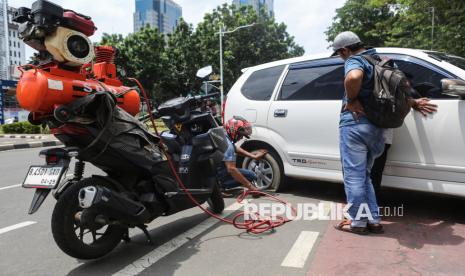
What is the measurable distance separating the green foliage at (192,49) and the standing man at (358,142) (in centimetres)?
2183

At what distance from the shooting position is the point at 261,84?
576cm

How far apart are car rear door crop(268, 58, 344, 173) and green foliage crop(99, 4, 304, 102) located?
20.4 metres

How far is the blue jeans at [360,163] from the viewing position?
3875 mm

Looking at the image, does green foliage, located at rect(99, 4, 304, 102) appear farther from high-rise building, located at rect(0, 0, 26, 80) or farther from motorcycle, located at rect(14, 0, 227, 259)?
motorcycle, located at rect(14, 0, 227, 259)

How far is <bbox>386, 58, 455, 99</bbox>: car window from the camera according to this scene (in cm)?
411

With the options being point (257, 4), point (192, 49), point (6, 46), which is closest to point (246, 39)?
point (192, 49)

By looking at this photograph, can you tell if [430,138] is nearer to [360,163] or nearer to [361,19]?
[360,163]

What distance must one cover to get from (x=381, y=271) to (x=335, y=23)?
95.4 ft

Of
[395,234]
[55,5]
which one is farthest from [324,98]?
[55,5]

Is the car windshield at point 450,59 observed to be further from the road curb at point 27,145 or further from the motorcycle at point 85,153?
the road curb at point 27,145

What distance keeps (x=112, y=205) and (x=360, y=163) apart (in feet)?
7.16

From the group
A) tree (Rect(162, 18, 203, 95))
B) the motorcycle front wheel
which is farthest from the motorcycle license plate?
tree (Rect(162, 18, 203, 95))

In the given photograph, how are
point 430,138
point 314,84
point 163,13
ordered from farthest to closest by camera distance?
point 163,13 → point 314,84 → point 430,138

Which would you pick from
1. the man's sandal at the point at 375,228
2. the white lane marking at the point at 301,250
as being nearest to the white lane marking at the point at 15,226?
the white lane marking at the point at 301,250
